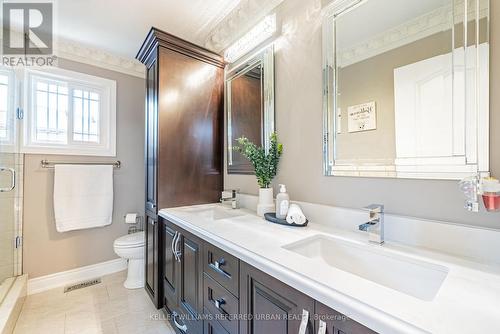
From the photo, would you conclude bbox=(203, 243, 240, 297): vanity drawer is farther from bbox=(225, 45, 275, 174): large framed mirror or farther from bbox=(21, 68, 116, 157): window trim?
bbox=(21, 68, 116, 157): window trim

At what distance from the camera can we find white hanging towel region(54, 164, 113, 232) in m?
2.16

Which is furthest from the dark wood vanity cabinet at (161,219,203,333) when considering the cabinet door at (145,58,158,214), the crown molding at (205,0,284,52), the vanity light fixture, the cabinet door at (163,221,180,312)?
the crown molding at (205,0,284,52)

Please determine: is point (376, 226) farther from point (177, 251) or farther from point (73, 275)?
point (73, 275)

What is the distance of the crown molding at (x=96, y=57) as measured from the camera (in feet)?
7.41

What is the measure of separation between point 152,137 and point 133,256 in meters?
1.17

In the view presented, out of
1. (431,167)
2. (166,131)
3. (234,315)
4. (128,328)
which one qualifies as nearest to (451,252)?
(431,167)

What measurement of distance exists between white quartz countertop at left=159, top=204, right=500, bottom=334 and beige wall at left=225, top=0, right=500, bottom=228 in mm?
180

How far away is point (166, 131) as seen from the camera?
5.60 ft

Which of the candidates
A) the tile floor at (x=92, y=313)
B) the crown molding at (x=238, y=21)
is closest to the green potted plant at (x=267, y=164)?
the crown molding at (x=238, y=21)

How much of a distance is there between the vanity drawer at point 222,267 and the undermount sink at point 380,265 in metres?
0.23

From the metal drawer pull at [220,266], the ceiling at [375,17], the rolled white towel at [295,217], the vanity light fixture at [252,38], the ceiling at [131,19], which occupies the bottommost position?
the metal drawer pull at [220,266]

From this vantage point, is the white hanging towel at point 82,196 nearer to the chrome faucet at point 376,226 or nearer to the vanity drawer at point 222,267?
the vanity drawer at point 222,267

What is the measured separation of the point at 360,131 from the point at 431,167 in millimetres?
338
